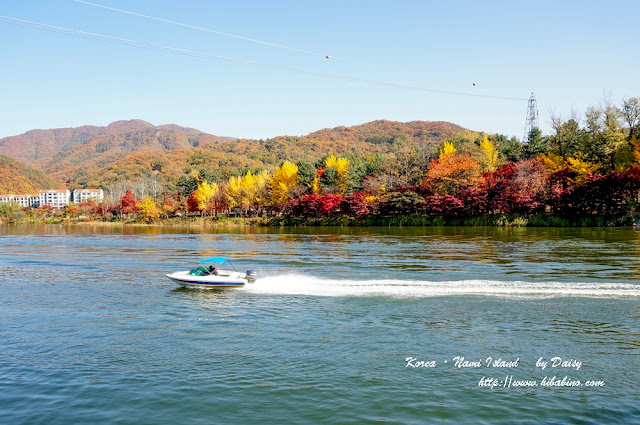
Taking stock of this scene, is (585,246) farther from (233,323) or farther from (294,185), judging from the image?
(294,185)

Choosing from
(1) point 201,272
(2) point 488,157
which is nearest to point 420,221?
(2) point 488,157

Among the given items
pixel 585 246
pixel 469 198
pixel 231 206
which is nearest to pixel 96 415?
pixel 585 246

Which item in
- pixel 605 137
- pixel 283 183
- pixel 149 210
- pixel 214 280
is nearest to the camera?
pixel 214 280

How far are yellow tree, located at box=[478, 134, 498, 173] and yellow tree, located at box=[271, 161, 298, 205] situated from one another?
124 ft

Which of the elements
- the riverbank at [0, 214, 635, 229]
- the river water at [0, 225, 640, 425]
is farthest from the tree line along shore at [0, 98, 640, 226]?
the river water at [0, 225, 640, 425]

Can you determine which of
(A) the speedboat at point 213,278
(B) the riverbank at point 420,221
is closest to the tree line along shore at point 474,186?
(B) the riverbank at point 420,221

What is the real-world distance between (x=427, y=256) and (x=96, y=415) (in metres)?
29.0

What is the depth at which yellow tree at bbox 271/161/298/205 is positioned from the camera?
106125 mm

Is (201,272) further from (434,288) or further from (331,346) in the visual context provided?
(331,346)

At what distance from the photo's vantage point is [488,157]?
300 ft

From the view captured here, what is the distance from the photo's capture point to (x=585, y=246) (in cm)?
4206

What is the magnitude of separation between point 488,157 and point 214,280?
7561 centimetres

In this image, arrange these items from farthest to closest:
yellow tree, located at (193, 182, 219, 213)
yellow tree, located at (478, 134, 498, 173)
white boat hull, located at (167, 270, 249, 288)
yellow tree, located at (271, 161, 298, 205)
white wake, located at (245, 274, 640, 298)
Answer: yellow tree, located at (193, 182, 219, 213), yellow tree, located at (271, 161, 298, 205), yellow tree, located at (478, 134, 498, 173), white boat hull, located at (167, 270, 249, 288), white wake, located at (245, 274, 640, 298)

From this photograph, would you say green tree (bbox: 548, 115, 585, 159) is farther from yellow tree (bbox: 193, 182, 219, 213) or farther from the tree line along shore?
yellow tree (bbox: 193, 182, 219, 213)
